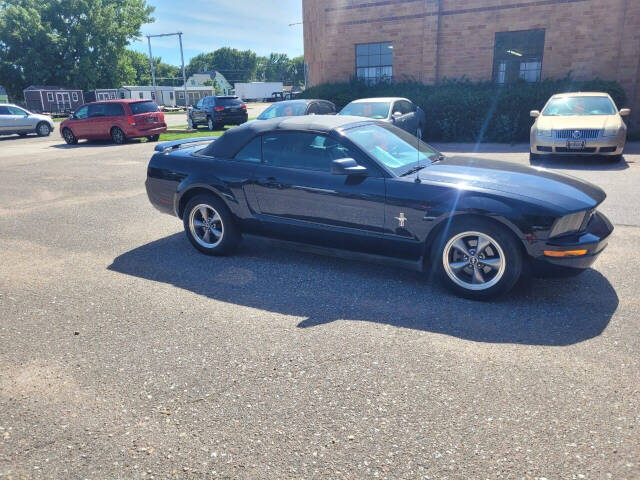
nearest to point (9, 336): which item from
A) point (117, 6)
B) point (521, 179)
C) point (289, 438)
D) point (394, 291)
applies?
point (289, 438)

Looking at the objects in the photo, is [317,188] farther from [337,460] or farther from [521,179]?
[337,460]

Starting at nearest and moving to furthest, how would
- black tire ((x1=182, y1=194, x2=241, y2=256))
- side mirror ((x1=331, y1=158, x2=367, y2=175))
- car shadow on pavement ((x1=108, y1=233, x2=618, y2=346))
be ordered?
car shadow on pavement ((x1=108, y1=233, x2=618, y2=346)) → side mirror ((x1=331, y1=158, x2=367, y2=175)) → black tire ((x1=182, y1=194, x2=241, y2=256))

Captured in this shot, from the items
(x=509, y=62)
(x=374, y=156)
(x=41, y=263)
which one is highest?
(x=509, y=62)

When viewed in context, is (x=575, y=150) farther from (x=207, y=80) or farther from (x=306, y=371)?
(x=207, y=80)

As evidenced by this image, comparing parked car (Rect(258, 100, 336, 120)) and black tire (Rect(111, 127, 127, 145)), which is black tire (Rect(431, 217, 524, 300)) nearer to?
parked car (Rect(258, 100, 336, 120))

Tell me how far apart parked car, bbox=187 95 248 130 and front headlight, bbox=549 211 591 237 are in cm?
2154

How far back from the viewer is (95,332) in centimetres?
381

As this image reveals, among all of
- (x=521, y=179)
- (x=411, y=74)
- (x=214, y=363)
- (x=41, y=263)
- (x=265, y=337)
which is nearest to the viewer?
(x=214, y=363)

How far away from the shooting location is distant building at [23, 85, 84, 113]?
51562mm

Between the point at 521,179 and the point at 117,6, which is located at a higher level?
the point at 117,6

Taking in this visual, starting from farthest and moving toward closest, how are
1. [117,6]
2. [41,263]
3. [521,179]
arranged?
[117,6] → [41,263] → [521,179]

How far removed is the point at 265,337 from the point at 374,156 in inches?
77.8

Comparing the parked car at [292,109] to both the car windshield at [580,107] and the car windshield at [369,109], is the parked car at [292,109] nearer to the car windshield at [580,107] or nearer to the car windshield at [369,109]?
the car windshield at [369,109]

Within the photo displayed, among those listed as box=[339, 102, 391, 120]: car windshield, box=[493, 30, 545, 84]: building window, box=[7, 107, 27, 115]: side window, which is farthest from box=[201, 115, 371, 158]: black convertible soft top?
box=[7, 107, 27, 115]: side window
